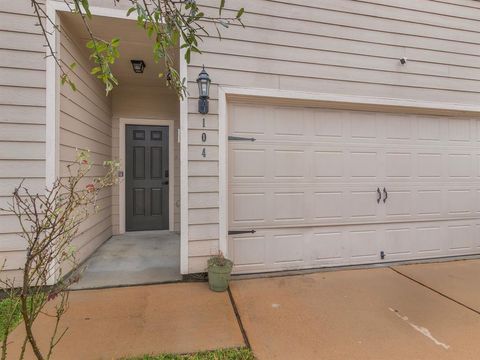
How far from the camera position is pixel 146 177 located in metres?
4.98

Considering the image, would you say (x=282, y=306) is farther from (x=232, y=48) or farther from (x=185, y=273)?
(x=232, y=48)

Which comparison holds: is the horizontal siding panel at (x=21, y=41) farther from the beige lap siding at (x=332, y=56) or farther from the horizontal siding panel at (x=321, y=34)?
the horizontal siding panel at (x=321, y=34)

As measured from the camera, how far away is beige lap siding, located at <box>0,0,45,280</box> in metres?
2.60

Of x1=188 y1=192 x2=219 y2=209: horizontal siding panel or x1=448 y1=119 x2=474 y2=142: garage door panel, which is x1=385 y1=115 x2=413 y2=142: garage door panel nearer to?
x1=448 y1=119 x2=474 y2=142: garage door panel

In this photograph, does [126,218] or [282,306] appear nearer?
[282,306]

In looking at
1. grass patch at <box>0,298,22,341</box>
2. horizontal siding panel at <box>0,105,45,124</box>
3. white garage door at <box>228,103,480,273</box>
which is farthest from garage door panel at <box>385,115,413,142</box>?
grass patch at <box>0,298,22,341</box>

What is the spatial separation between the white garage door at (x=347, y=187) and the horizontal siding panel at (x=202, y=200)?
24 cm

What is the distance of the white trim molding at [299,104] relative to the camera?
304cm

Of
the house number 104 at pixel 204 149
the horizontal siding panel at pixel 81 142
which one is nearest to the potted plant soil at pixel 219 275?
the house number 104 at pixel 204 149

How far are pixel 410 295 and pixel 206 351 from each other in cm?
203

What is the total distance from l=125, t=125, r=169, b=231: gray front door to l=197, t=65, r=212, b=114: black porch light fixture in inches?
90.7

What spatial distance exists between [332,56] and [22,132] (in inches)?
130

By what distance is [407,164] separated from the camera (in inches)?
146

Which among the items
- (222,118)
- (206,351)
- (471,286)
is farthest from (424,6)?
(206,351)
